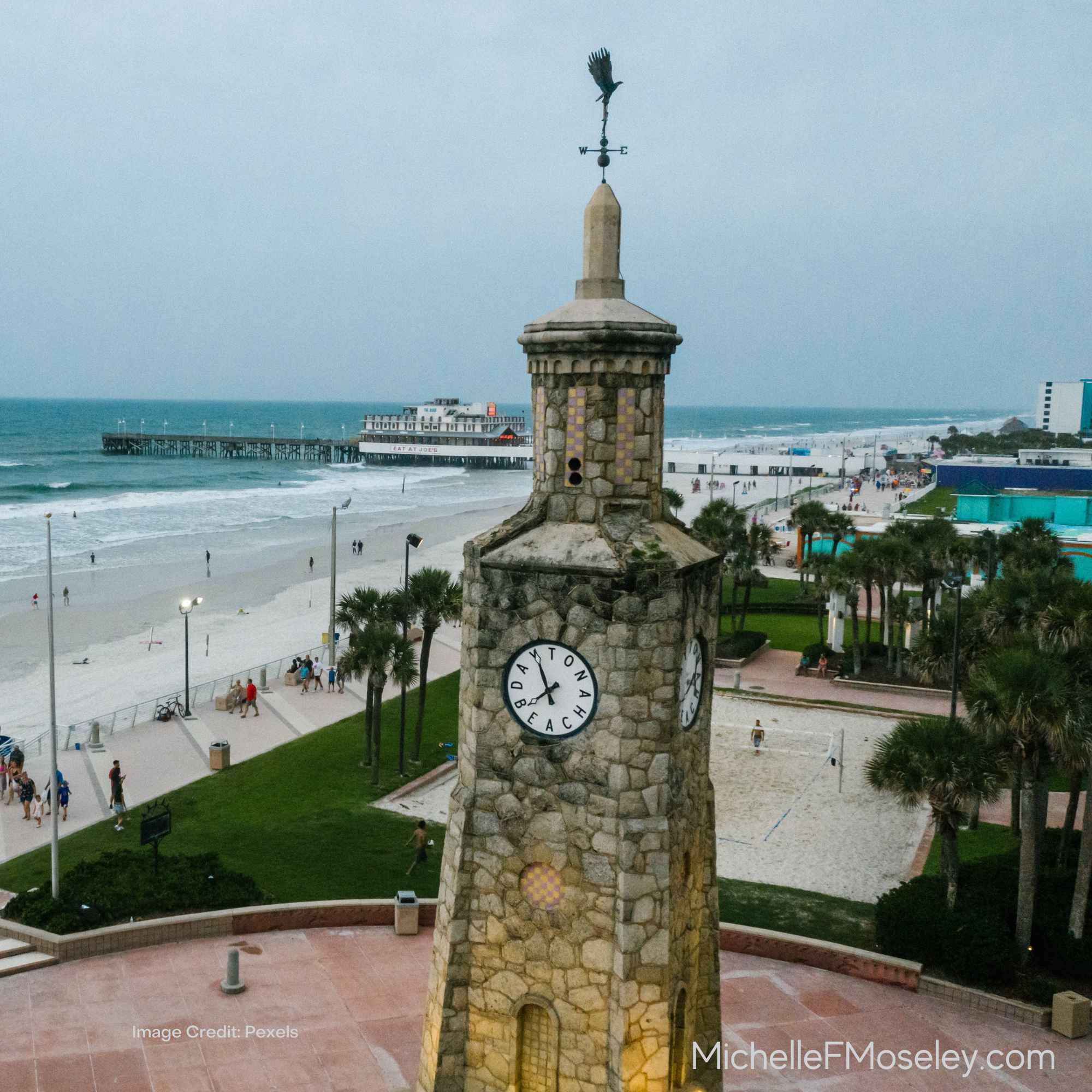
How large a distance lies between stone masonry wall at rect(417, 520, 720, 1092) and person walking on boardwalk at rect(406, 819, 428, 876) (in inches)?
407

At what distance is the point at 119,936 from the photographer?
50.1ft

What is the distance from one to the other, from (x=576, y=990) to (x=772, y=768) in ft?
58.5

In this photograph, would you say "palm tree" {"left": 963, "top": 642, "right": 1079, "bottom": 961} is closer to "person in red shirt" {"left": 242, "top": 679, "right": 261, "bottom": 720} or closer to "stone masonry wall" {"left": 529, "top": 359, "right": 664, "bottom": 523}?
"stone masonry wall" {"left": 529, "top": 359, "right": 664, "bottom": 523}

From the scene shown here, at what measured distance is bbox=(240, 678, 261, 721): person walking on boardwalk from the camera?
97.3 feet

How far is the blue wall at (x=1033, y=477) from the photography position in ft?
244

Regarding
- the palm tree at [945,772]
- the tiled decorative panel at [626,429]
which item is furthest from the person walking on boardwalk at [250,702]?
the tiled decorative panel at [626,429]

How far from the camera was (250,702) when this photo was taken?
29.9 meters

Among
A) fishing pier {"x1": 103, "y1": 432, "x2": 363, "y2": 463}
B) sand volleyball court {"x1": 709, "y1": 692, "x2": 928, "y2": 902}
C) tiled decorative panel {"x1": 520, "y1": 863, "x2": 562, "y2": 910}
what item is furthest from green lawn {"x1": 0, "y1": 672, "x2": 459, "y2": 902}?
fishing pier {"x1": 103, "y1": 432, "x2": 363, "y2": 463}

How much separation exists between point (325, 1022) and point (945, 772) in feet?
30.0

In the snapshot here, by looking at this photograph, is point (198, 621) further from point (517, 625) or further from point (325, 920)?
point (517, 625)

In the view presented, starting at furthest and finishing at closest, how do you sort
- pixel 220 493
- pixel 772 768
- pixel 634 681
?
pixel 220 493, pixel 772 768, pixel 634 681

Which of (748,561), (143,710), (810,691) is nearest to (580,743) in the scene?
(143,710)

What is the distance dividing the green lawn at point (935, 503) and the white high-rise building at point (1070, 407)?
360 ft

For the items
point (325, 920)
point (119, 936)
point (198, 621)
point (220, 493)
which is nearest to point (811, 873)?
point (325, 920)
